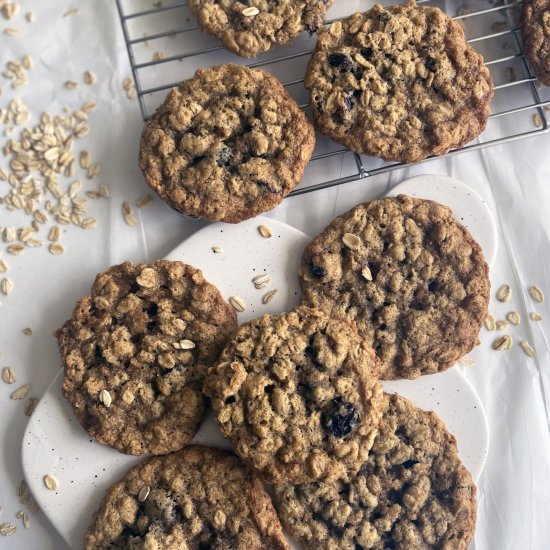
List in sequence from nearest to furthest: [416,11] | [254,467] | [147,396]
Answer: [254,467]
[147,396]
[416,11]

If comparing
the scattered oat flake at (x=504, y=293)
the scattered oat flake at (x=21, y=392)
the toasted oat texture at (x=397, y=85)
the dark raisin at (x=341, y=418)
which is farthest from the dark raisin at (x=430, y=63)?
the scattered oat flake at (x=21, y=392)

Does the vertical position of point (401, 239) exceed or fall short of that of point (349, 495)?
it exceeds it

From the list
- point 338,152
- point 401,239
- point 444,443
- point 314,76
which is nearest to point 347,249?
point 401,239

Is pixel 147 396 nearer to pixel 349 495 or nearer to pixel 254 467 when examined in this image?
pixel 254 467

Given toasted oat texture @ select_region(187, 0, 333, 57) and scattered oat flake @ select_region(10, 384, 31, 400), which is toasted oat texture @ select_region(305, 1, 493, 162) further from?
scattered oat flake @ select_region(10, 384, 31, 400)

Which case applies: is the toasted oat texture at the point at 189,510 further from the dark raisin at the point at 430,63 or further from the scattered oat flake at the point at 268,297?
the dark raisin at the point at 430,63

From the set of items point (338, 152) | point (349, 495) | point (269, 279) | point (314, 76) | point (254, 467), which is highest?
point (314, 76)

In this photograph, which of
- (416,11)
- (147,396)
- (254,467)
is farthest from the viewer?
(416,11)
